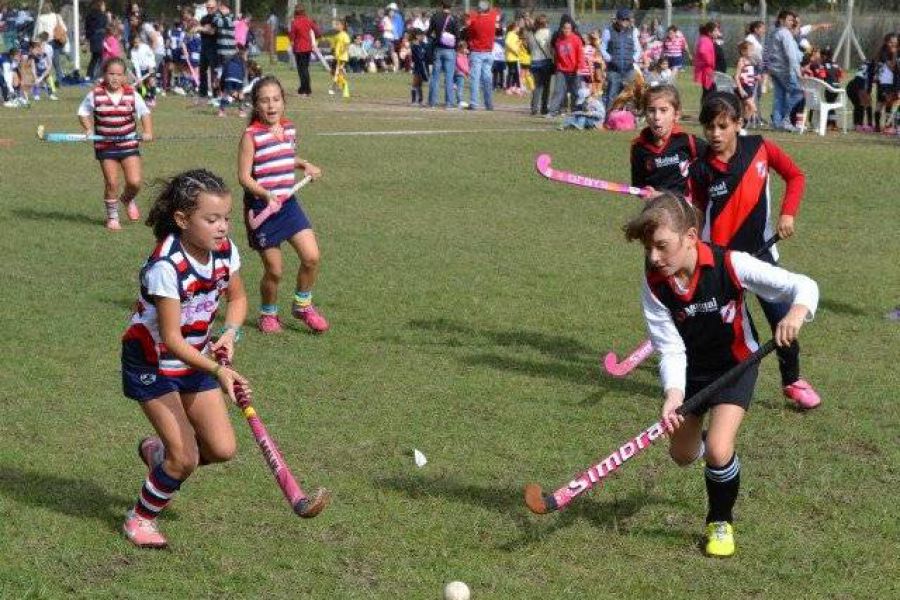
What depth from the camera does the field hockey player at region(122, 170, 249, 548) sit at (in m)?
5.54

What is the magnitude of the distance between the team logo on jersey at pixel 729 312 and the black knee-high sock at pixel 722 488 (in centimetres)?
58

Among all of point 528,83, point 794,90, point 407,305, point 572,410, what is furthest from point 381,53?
point 572,410

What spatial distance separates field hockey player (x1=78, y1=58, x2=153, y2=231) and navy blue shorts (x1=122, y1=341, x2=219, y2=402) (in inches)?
349

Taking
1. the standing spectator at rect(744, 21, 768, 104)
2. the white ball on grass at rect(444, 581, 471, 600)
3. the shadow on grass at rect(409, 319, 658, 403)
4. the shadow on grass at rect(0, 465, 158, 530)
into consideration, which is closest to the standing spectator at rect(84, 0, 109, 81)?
the standing spectator at rect(744, 21, 768, 104)

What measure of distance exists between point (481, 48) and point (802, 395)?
65.8ft

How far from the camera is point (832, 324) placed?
1030 cm

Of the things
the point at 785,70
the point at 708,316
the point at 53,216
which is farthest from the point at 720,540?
the point at 785,70

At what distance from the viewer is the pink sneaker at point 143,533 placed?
18.9 feet

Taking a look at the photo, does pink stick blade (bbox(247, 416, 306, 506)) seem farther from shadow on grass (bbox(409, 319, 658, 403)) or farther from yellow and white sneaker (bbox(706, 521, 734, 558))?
shadow on grass (bbox(409, 319, 658, 403))

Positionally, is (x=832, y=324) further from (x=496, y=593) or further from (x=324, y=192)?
(x=324, y=192)

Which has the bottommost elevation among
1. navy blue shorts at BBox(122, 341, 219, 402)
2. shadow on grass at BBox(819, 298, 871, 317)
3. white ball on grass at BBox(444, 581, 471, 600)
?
shadow on grass at BBox(819, 298, 871, 317)

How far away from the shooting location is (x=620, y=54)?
25.3 meters

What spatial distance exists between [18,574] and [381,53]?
41.3 metres

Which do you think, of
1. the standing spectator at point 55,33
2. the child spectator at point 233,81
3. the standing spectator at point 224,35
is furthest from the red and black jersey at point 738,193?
the standing spectator at point 55,33
